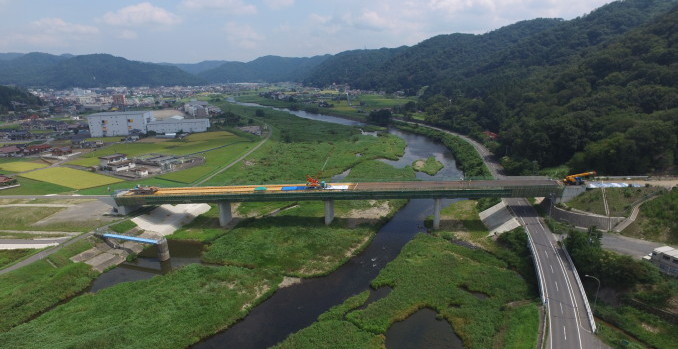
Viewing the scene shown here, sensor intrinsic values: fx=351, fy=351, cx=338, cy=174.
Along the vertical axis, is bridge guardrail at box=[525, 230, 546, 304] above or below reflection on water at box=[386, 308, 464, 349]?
above

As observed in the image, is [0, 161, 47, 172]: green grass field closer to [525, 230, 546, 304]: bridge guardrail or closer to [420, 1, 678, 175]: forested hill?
[525, 230, 546, 304]: bridge guardrail

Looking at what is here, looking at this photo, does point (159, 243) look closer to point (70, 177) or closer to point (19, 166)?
point (70, 177)

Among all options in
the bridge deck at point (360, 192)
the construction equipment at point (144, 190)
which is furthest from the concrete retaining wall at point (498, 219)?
the construction equipment at point (144, 190)

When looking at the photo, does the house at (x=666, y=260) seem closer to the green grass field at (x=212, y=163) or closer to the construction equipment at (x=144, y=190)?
the construction equipment at (x=144, y=190)

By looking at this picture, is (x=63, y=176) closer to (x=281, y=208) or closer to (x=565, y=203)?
(x=281, y=208)

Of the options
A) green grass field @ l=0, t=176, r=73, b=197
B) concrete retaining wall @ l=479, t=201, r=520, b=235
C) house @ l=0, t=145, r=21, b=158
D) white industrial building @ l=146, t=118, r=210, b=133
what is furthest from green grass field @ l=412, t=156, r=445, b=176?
house @ l=0, t=145, r=21, b=158
